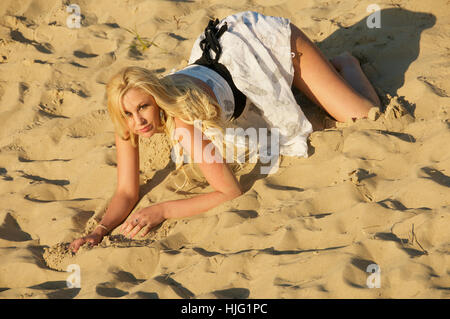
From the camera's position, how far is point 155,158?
3957 millimetres

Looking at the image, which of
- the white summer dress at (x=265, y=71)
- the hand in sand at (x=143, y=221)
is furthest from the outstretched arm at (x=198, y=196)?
the white summer dress at (x=265, y=71)

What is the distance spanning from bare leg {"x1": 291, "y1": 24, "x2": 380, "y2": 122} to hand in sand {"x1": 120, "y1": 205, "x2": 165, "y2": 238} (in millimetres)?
1348

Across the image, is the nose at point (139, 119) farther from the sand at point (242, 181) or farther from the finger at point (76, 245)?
the finger at point (76, 245)

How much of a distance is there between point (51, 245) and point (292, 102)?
1767 millimetres

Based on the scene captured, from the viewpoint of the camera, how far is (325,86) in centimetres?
382

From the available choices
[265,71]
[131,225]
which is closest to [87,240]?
[131,225]

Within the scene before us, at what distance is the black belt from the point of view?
3.67 metres

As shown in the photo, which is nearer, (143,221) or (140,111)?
(140,111)

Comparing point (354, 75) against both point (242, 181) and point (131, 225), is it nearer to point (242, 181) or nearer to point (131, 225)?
point (242, 181)

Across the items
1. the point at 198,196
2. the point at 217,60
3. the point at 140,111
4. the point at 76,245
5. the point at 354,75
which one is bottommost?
the point at 76,245

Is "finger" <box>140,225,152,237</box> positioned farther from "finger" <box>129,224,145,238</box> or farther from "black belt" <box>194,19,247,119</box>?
"black belt" <box>194,19,247,119</box>

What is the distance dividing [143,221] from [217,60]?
1164 mm

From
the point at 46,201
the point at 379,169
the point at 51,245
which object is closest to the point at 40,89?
the point at 46,201
